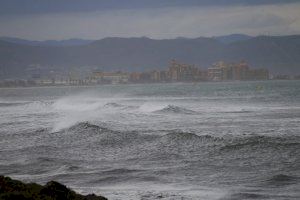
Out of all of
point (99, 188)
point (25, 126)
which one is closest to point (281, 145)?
point (99, 188)

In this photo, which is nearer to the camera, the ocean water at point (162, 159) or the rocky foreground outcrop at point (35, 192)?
the rocky foreground outcrop at point (35, 192)

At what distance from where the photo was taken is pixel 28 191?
10.5 metres

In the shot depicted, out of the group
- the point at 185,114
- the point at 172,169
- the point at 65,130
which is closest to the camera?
the point at 172,169

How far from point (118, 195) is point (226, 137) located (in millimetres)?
12167

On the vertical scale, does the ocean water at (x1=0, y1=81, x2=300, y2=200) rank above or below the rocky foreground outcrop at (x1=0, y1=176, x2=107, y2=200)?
below

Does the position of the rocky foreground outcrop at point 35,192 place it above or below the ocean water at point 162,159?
above

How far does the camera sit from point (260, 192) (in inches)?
604

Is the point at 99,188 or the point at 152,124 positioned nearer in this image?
the point at 99,188

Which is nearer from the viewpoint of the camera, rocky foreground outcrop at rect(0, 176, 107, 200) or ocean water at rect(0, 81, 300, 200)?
rocky foreground outcrop at rect(0, 176, 107, 200)

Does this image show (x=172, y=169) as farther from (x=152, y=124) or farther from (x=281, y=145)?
(x=152, y=124)

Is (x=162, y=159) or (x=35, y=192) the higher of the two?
(x=35, y=192)

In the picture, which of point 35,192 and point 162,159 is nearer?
point 35,192

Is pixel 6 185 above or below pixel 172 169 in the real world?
above

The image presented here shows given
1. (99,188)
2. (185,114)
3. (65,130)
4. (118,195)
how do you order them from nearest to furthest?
1. (118,195)
2. (99,188)
3. (65,130)
4. (185,114)
